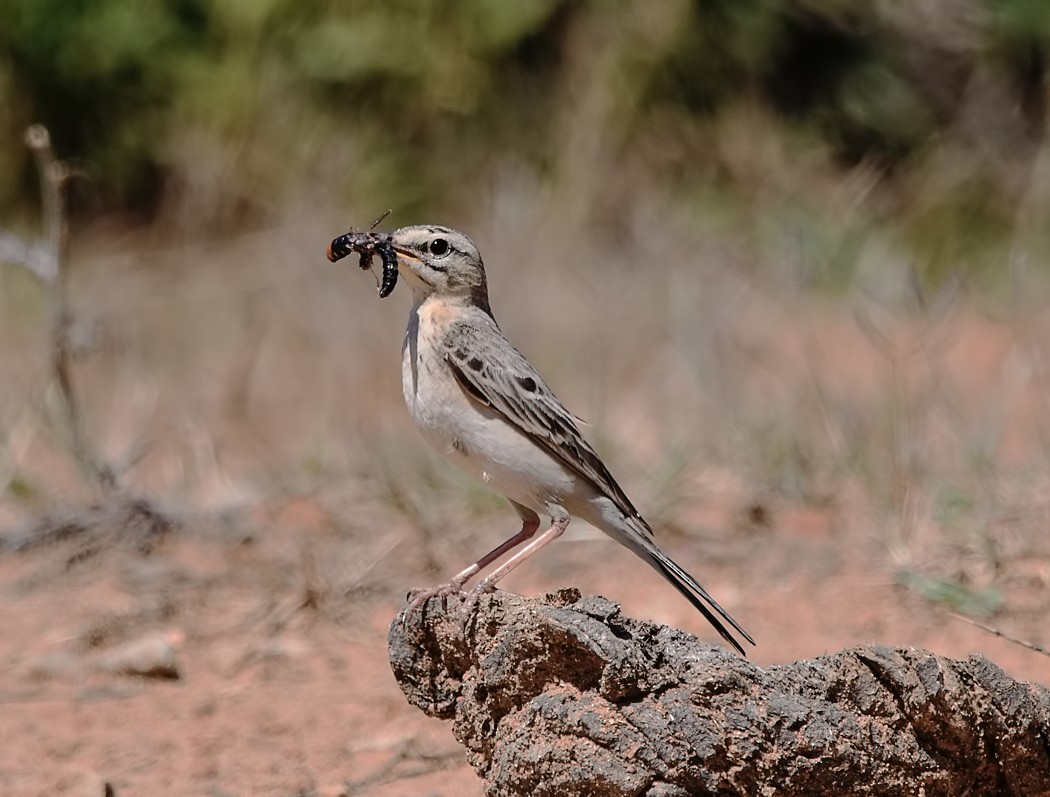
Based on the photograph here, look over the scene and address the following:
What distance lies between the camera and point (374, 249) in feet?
16.1

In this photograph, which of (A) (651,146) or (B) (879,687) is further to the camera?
(A) (651,146)

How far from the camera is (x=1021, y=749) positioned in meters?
3.57

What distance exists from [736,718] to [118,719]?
2506 mm

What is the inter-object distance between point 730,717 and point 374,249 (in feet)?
6.79

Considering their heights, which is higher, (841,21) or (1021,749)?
(841,21)

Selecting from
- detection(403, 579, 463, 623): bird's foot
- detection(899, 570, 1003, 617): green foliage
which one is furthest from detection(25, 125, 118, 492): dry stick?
detection(899, 570, 1003, 617): green foliage

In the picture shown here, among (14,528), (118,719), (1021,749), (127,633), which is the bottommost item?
(1021,749)

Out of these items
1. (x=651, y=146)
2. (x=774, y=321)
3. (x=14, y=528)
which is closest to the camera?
(x=14, y=528)

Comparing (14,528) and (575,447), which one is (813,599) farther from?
(14,528)

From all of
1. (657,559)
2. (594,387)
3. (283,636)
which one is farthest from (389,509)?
(657,559)

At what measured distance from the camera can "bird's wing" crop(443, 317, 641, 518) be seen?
481cm

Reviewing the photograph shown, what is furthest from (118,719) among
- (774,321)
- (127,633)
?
(774,321)

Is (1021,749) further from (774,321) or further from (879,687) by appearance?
(774,321)

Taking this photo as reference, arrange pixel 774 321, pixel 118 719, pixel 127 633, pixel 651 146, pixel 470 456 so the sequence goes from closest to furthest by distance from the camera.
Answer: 1. pixel 470 456
2. pixel 118 719
3. pixel 127 633
4. pixel 774 321
5. pixel 651 146
